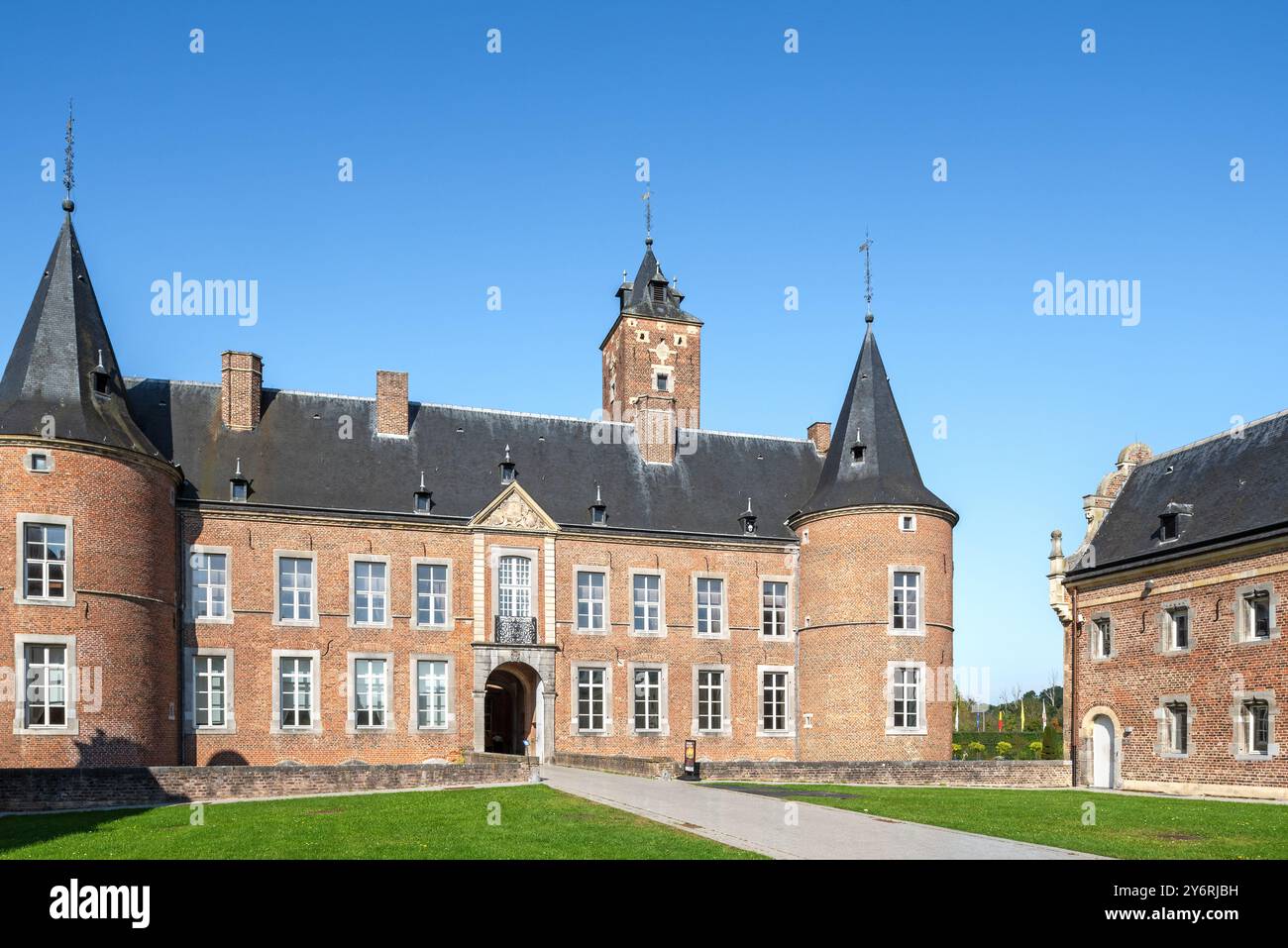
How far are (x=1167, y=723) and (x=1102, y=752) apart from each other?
2.70m

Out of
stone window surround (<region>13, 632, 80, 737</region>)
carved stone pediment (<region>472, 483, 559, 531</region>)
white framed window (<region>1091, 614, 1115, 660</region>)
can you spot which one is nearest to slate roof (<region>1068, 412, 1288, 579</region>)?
white framed window (<region>1091, 614, 1115, 660</region>)

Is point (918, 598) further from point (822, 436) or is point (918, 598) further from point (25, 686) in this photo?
point (25, 686)

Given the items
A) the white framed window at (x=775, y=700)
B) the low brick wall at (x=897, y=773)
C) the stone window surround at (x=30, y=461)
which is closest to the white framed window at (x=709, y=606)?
the white framed window at (x=775, y=700)

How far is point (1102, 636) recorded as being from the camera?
32.0 meters

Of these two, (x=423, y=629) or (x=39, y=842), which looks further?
(x=423, y=629)

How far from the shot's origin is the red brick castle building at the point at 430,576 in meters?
26.6

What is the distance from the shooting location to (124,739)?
86.9ft

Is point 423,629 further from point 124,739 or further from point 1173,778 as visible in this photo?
point 1173,778

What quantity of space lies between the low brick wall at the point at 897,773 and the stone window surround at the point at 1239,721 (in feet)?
14.1

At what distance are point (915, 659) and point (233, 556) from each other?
17617 mm

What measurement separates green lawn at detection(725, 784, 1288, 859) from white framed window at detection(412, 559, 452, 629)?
11070 millimetres

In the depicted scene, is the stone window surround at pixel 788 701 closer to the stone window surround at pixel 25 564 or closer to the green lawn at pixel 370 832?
the green lawn at pixel 370 832

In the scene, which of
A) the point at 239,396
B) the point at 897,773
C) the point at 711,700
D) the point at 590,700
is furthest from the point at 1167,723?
the point at 239,396
